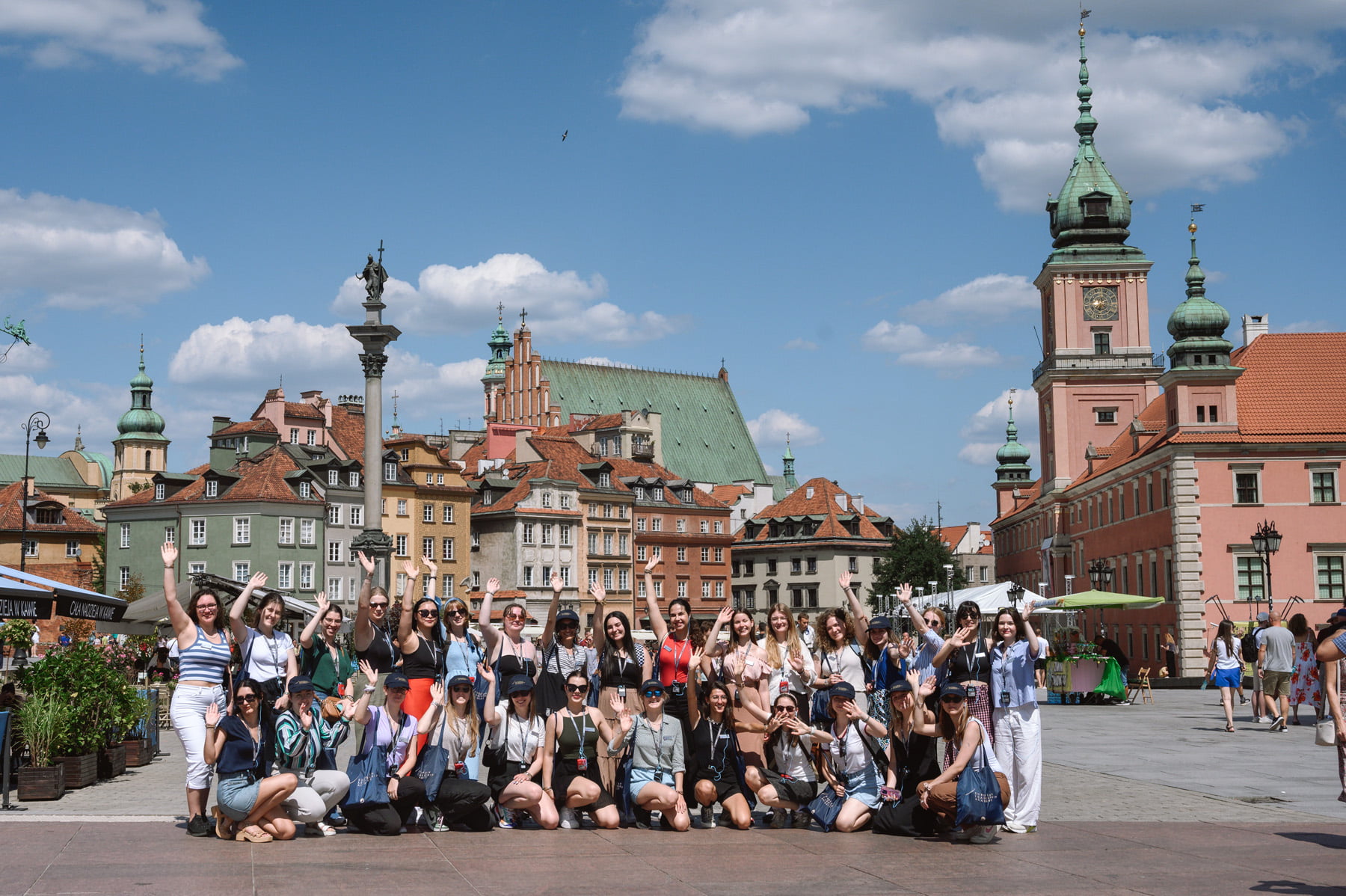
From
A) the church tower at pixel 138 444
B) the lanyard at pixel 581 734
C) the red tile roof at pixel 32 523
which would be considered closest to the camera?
the lanyard at pixel 581 734

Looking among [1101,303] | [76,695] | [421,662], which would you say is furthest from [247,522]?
[421,662]

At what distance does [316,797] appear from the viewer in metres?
11.7

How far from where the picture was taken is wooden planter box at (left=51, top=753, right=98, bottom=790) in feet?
49.4

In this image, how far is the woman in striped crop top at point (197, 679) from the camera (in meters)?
11.9

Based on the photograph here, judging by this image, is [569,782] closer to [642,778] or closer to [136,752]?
[642,778]

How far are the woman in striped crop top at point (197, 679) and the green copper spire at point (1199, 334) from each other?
48488mm

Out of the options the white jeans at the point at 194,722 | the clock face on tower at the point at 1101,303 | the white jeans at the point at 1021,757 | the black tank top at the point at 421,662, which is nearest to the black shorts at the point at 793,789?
the white jeans at the point at 1021,757

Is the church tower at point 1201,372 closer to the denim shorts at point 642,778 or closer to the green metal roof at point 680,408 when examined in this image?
the denim shorts at point 642,778

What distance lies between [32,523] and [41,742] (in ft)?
291

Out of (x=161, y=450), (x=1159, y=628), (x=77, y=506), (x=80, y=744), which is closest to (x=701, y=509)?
(x=1159, y=628)

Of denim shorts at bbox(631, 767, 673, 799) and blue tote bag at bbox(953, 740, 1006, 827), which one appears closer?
blue tote bag at bbox(953, 740, 1006, 827)

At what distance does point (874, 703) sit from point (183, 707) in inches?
238

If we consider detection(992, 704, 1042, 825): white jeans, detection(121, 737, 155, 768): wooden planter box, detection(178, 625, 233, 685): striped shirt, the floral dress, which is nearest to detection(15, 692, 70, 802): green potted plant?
detection(121, 737, 155, 768): wooden planter box

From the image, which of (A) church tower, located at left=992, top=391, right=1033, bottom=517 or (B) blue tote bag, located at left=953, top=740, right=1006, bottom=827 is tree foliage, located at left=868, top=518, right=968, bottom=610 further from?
(B) blue tote bag, located at left=953, top=740, right=1006, bottom=827
